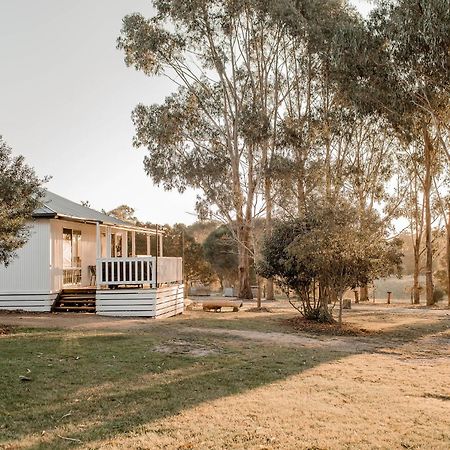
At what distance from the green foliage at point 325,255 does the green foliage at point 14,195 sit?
715 cm

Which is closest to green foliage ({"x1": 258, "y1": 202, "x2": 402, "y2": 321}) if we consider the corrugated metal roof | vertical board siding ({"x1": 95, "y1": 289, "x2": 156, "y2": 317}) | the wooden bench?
vertical board siding ({"x1": 95, "y1": 289, "x2": 156, "y2": 317})

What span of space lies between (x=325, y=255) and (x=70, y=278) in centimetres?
971

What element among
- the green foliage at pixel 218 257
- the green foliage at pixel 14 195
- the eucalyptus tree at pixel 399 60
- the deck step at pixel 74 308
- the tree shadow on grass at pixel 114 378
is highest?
the eucalyptus tree at pixel 399 60

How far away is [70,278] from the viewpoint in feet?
64.4

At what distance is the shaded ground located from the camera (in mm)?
5332

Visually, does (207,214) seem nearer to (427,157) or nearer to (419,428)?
(427,157)

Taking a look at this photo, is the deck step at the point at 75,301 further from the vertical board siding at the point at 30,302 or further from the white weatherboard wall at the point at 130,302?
the white weatherboard wall at the point at 130,302

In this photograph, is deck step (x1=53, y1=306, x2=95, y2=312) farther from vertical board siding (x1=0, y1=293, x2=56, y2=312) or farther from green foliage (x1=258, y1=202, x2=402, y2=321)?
green foliage (x1=258, y1=202, x2=402, y2=321)

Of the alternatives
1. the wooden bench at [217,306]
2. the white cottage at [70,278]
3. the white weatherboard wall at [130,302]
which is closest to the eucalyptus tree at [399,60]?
the wooden bench at [217,306]

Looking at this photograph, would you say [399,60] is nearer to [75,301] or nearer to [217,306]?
[217,306]

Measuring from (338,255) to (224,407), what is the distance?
9.39 meters

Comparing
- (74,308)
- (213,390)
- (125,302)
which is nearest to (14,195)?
(125,302)

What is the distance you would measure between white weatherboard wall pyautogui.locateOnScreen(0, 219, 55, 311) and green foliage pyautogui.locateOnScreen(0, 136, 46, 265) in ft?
13.6

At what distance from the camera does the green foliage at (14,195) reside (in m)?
12.2
